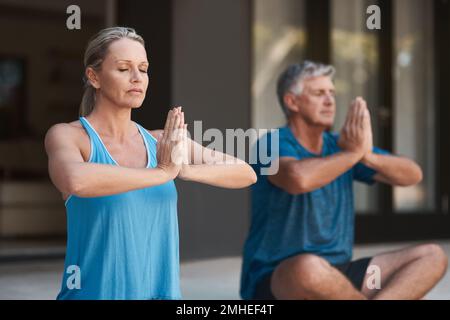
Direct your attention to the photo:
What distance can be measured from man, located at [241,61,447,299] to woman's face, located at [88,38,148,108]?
1.23m

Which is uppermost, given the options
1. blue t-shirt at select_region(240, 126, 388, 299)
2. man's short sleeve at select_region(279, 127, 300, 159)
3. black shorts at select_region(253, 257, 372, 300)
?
man's short sleeve at select_region(279, 127, 300, 159)

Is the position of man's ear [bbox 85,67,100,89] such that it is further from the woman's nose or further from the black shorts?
the black shorts

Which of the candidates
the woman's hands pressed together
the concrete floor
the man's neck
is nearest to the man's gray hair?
the man's neck

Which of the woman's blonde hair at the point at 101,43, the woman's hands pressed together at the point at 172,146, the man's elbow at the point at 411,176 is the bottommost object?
the man's elbow at the point at 411,176

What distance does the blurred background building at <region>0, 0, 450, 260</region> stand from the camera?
19.0 ft

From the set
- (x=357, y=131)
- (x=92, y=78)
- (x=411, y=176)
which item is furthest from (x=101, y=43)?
(x=411, y=176)

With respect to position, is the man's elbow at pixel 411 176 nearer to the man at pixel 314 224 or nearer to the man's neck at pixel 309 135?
the man at pixel 314 224

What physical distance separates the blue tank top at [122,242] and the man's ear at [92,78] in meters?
0.10

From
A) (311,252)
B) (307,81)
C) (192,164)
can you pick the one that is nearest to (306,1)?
(307,81)

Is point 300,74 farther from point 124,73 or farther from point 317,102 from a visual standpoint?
point 124,73

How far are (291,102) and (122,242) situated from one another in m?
1.65

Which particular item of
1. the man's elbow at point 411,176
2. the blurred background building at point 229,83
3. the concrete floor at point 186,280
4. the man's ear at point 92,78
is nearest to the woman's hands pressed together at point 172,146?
the man's ear at point 92,78

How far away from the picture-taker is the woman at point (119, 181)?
66.3 inches

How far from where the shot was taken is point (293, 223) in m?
3.04
